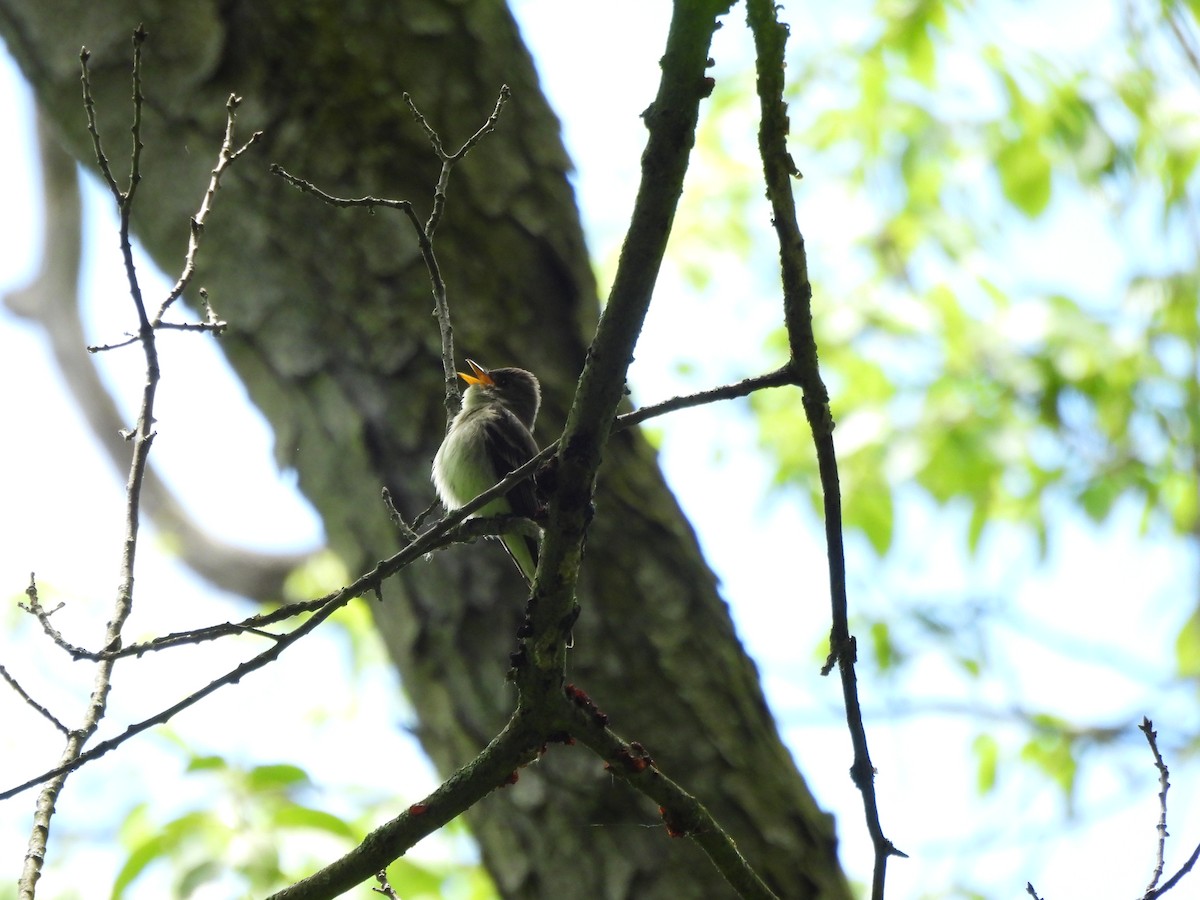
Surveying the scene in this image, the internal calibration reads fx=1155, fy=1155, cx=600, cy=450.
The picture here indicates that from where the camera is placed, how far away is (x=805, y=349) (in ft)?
5.78

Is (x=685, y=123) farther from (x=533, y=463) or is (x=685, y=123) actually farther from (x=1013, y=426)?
(x=1013, y=426)

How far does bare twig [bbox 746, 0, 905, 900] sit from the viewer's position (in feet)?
5.09

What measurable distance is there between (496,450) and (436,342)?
0.52 metres

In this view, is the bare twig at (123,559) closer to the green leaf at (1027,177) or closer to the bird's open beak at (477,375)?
the bird's open beak at (477,375)

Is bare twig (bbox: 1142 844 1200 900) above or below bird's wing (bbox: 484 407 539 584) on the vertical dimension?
below

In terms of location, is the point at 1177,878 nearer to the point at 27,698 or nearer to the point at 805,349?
the point at 805,349

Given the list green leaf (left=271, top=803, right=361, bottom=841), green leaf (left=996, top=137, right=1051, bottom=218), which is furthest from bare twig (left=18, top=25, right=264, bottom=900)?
green leaf (left=996, top=137, right=1051, bottom=218)

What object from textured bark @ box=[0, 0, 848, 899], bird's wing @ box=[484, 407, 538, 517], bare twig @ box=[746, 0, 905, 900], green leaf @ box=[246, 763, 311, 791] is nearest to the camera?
bare twig @ box=[746, 0, 905, 900]

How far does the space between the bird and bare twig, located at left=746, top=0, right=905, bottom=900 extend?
1.49 metres

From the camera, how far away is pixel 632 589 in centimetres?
321

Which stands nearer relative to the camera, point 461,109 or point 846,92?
point 461,109

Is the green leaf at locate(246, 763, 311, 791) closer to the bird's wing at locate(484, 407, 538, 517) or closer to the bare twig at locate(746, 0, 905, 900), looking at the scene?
the bird's wing at locate(484, 407, 538, 517)

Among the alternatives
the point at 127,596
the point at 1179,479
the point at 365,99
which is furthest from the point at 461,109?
the point at 1179,479

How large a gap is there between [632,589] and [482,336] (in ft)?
2.94
